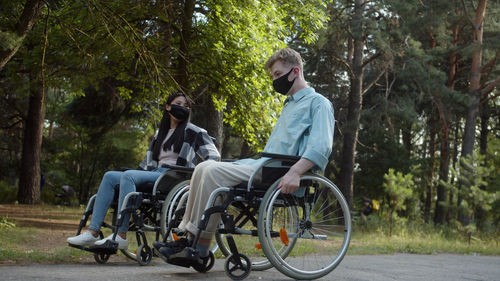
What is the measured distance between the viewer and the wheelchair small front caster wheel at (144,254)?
4.68 metres

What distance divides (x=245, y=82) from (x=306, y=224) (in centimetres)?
623

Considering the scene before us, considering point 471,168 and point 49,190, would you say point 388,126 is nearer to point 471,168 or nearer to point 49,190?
point 471,168

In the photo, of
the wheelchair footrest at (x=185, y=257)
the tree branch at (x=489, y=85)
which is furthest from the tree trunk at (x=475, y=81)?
the wheelchair footrest at (x=185, y=257)

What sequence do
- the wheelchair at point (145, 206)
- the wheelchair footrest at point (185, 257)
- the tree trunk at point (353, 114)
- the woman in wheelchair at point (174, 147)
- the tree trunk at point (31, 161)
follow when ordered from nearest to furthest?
1. the wheelchair footrest at point (185, 257)
2. the wheelchair at point (145, 206)
3. the woman in wheelchair at point (174, 147)
4. the tree trunk at point (31, 161)
5. the tree trunk at point (353, 114)

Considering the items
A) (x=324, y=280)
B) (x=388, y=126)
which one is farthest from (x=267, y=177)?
(x=388, y=126)

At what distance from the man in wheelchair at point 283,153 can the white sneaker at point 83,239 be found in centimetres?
93

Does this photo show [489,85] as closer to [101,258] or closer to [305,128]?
[305,128]

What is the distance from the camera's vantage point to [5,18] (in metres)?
8.72

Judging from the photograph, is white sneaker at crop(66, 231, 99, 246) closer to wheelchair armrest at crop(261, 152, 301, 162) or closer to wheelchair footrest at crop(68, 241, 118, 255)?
wheelchair footrest at crop(68, 241, 118, 255)

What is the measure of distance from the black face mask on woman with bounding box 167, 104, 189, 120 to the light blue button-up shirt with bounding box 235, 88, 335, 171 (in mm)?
1263

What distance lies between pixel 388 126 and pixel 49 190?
1370cm

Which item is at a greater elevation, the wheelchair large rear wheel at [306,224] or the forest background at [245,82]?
the forest background at [245,82]

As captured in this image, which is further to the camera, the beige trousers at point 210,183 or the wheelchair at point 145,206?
the wheelchair at point 145,206

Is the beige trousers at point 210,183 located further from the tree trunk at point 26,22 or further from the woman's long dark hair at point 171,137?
the tree trunk at point 26,22
